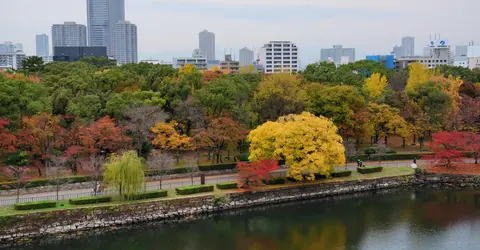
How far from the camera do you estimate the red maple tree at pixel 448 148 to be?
123 ft

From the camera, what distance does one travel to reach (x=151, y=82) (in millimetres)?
45875

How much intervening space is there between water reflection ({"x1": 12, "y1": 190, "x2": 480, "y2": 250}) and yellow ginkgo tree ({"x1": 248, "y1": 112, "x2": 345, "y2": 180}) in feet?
9.82

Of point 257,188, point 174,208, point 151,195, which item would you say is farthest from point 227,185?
point 151,195

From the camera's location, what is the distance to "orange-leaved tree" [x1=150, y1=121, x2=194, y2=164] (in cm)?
3594

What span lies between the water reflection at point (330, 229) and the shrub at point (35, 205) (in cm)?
306

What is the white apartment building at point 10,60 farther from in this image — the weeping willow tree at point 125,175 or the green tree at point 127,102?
the weeping willow tree at point 125,175

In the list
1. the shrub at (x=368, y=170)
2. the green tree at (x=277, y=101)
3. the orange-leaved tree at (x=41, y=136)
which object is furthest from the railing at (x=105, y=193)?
the shrub at (x=368, y=170)

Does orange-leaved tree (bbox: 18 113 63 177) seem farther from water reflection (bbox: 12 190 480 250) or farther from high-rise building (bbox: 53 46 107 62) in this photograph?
high-rise building (bbox: 53 46 107 62)

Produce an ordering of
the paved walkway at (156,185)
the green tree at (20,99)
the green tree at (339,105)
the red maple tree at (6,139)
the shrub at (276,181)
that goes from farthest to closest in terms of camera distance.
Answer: the green tree at (339,105)
the green tree at (20,99)
the shrub at (276,181)
the red maple tree at (6,139)
the paved walkway at (156,185)

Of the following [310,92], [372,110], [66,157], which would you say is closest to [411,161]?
[372,110]

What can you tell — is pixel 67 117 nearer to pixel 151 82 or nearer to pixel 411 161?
pixel 151 82

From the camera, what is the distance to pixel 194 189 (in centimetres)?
3172

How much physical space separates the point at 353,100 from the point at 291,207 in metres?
13.7

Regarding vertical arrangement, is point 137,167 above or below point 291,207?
above
